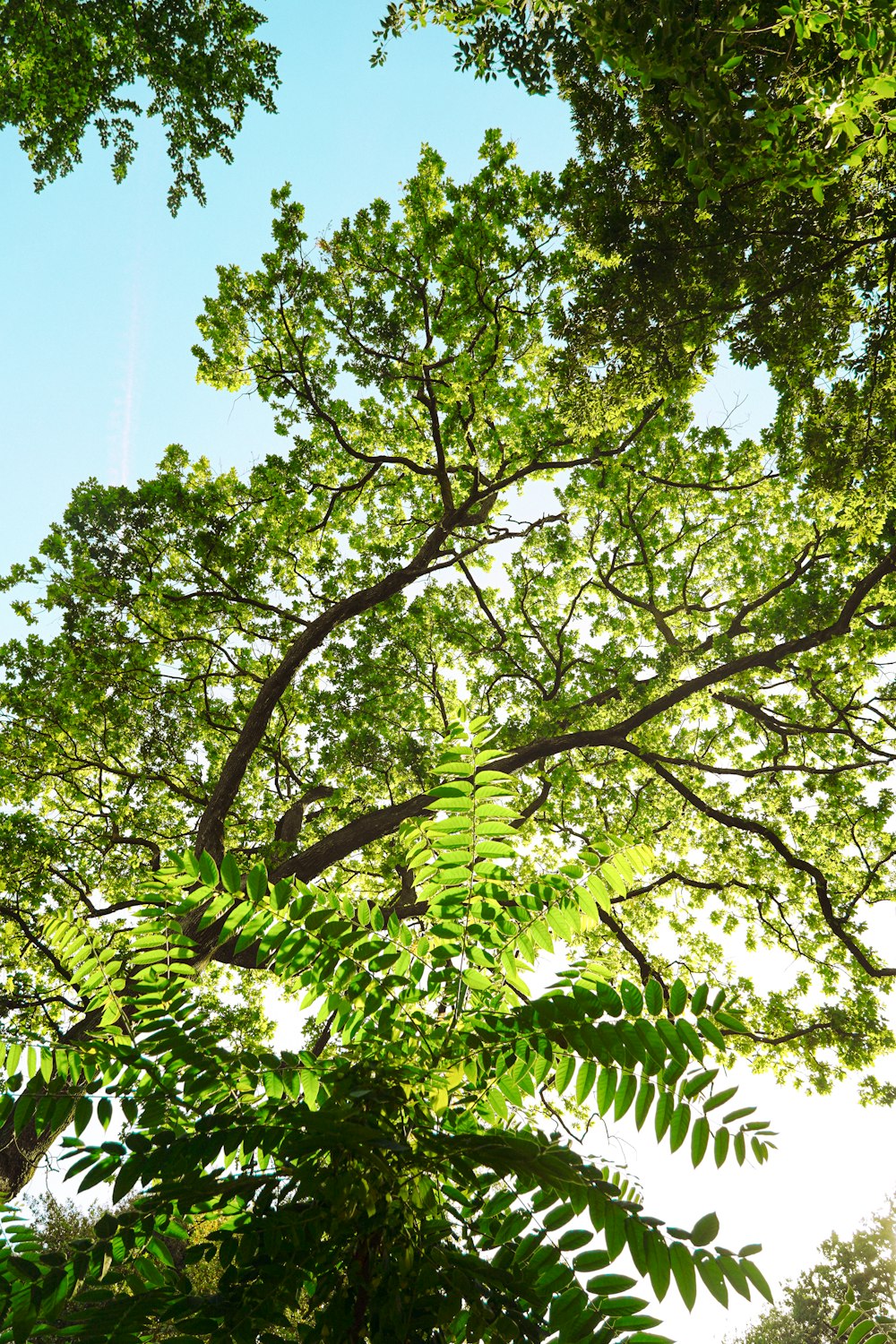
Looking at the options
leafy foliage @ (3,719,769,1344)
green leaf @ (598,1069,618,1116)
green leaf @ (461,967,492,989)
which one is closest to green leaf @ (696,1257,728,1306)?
leafy foliage @ (3,719,769,1344)

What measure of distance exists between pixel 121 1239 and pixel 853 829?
458 inches

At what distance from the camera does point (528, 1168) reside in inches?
47.6

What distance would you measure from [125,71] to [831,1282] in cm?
4242

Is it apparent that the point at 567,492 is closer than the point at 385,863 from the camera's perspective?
No

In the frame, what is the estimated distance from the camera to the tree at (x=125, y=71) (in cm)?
866

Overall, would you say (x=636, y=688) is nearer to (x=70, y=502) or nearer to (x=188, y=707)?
(x=188, y=707)

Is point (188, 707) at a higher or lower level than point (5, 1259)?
higher

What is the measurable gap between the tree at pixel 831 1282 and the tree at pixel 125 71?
39.7m

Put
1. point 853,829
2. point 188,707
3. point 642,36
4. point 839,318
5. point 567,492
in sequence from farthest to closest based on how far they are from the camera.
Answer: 1. point 567,492
2. point 188,707
3. point 853,829
4. point 839,318
5. point 642,36

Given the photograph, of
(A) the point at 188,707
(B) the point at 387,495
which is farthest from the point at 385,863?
(B) the point at 387,495

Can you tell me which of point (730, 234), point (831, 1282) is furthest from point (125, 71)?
point (831, 1282)

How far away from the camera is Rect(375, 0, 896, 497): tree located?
4.02 metres

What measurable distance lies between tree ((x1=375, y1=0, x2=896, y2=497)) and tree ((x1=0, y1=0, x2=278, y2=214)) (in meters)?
5.31

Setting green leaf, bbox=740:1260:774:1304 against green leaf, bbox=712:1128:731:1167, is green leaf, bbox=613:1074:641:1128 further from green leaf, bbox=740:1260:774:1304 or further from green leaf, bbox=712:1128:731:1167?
green leaf, bbox=740:1260:774:1304
